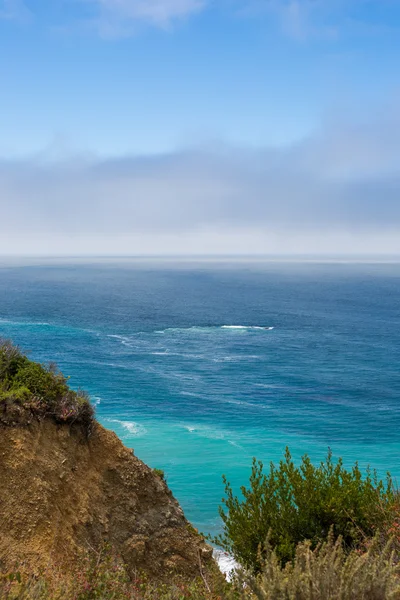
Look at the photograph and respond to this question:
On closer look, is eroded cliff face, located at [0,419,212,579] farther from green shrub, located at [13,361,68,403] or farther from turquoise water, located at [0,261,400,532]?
turquoise water, located at [0,261,400,532]

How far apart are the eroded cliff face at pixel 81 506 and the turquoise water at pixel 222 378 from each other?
17458 millimetres

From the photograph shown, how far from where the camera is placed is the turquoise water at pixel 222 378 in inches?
1740

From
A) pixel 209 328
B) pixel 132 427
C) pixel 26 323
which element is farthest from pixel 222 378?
pixel 26 323

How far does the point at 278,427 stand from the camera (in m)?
50.1

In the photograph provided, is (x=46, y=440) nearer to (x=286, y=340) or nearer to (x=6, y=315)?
(x=286, y=340)

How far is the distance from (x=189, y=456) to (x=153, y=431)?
20.2ft

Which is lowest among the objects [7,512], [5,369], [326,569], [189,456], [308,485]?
[189,456]

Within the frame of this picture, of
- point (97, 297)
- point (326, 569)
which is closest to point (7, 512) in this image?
point (326, 569)

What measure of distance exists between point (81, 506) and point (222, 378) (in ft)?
171

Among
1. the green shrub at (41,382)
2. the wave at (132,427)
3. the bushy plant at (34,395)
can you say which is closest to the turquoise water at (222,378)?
the wave at (132,427)

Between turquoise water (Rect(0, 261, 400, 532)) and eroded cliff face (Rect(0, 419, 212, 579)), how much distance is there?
17458 millimetres

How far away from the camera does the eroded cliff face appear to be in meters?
12.6

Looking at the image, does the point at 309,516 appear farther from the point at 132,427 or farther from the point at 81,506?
the point at 132,427

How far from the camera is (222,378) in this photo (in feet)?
216
